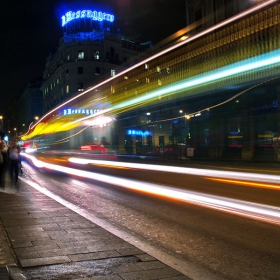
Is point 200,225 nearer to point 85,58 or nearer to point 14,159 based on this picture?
point 14,159

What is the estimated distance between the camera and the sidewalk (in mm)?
4234

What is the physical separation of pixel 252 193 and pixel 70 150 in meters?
30.9

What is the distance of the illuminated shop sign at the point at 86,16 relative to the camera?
3127 inches

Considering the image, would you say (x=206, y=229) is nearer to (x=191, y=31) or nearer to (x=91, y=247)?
(x=91, y=247)

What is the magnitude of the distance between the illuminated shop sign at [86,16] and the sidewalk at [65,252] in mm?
78214

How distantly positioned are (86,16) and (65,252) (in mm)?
81258

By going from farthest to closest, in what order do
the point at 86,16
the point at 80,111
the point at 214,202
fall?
the point at 86,16
the point at 80,111
the point at 214,202

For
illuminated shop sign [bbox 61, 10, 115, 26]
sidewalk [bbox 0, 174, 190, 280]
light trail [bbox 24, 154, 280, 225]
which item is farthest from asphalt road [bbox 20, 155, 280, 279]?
illuminated shop sign [bbox 61, 10, 115, 26]

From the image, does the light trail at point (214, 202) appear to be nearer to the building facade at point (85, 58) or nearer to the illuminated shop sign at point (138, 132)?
the illuminated shop sign at point (138, 132)

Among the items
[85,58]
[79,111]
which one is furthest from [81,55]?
[79,111]

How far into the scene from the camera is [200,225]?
7.25 m

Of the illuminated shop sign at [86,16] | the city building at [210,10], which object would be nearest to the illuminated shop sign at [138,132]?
the city building at [210,10]

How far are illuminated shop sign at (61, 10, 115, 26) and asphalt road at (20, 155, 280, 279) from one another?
7360 cm

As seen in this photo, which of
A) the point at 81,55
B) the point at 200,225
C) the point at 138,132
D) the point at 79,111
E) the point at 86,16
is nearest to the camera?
the point at 200,225
